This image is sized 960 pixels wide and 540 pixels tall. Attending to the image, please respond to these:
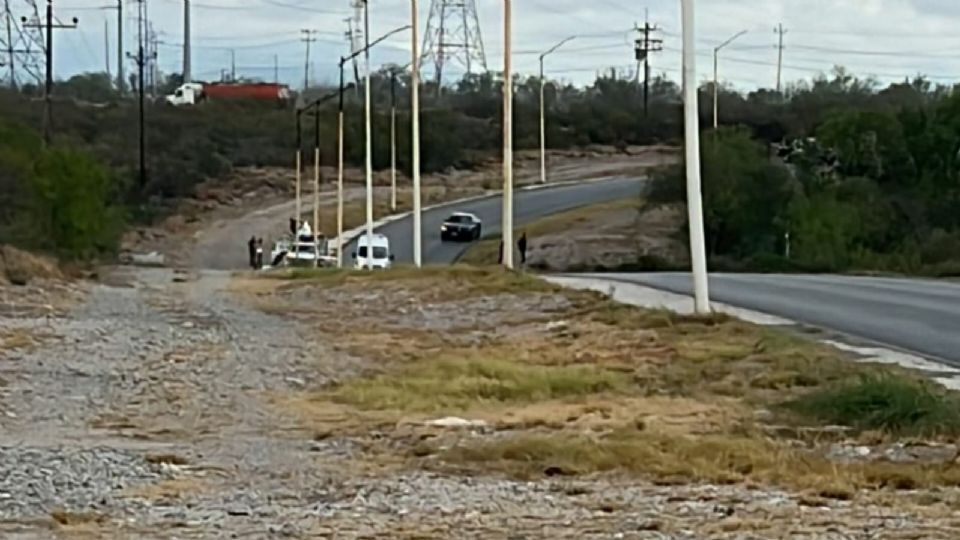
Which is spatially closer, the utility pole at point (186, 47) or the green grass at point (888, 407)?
the green grass at point (888, 407)

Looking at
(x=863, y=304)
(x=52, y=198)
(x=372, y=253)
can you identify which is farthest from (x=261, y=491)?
(x=372, y=253)

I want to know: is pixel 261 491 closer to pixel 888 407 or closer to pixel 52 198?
pixel 888 407

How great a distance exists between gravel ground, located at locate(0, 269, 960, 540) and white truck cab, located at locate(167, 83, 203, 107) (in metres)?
118

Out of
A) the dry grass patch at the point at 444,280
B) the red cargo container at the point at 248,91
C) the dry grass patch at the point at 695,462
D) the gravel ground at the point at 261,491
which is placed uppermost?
the red cargo container at the point at 248,91

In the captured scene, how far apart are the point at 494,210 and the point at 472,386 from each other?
89.0 meters

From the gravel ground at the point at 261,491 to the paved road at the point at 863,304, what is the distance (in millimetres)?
8314

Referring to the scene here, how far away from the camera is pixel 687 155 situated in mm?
26172

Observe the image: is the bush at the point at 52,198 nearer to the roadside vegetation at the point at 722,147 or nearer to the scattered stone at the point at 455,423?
the roadside vegetation at the point at 722,147

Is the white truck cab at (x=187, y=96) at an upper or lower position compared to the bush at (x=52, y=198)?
upper

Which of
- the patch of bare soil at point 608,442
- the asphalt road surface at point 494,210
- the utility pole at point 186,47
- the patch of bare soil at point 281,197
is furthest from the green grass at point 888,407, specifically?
the utility pole at point 186,47

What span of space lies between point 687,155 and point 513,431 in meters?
11.5

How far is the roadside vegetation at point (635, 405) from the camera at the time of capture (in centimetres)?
1312

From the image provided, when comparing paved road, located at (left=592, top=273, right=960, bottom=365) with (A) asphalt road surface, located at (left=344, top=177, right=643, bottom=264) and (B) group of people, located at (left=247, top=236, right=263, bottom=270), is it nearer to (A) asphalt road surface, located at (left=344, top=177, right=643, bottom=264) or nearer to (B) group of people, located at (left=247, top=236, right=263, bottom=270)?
(B) group of people, located at (left=247, top=236, right=263, bottom=270)

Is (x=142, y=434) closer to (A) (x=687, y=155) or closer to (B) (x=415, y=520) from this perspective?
(B) (x=415, y=520)
